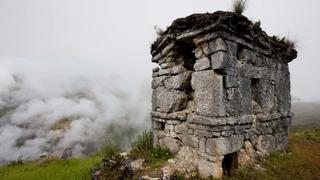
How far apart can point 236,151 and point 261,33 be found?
10.5ft

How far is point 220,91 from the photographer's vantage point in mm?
4738

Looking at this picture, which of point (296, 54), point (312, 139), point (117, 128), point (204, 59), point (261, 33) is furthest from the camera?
point (117, 128)

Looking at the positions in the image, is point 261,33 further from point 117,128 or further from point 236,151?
point 117,128

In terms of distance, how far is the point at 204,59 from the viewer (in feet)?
16.6

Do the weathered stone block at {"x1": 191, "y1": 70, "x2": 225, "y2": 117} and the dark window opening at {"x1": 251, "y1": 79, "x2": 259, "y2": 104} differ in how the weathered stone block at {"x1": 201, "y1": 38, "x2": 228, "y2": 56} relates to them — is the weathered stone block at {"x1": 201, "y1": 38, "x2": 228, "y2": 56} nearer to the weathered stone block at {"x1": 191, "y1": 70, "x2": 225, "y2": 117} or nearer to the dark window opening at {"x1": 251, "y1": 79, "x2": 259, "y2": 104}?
the weathered stone block at {"x1": 191, "y1": 70, "x2": 225, "y2": 117}

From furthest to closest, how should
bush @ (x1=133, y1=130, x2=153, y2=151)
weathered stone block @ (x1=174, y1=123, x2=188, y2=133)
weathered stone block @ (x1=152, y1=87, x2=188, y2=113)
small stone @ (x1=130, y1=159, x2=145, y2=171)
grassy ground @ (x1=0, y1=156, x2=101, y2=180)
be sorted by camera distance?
grassy ground @ (x1=0, y1=156, x2=101, y2=180), bush @ (x1=133, y1=130, x2=153, y2=151), weathered stone block @ (x1=152, y1=87, x2=188, y2=113), weathered stone block @ (x1=174, y1=123, x2=188, y2=133), small stone @ (x1=130, y1=159, x2=145, y2=171)

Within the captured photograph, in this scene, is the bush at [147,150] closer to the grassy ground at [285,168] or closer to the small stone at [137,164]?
the small stone at [137,164]

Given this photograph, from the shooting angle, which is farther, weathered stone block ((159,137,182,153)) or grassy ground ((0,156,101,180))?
grassy ground ((0,156,101,180))

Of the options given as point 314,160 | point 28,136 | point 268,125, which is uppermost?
point 268,125

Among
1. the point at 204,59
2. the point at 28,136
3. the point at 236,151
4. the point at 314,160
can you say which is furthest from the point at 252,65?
the point at 28,136

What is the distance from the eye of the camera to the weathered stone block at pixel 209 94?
472 centimetres

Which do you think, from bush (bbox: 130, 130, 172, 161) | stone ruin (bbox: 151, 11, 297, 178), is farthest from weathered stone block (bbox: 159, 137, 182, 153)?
bush (bbox: 130, 130, 172, 161)

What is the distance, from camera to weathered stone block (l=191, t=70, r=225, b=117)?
4.72m

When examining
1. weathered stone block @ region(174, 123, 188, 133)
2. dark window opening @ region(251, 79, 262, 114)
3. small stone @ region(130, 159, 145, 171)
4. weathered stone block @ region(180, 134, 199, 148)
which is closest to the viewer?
weathered stone block @ region(180, 134, 199, 148)
